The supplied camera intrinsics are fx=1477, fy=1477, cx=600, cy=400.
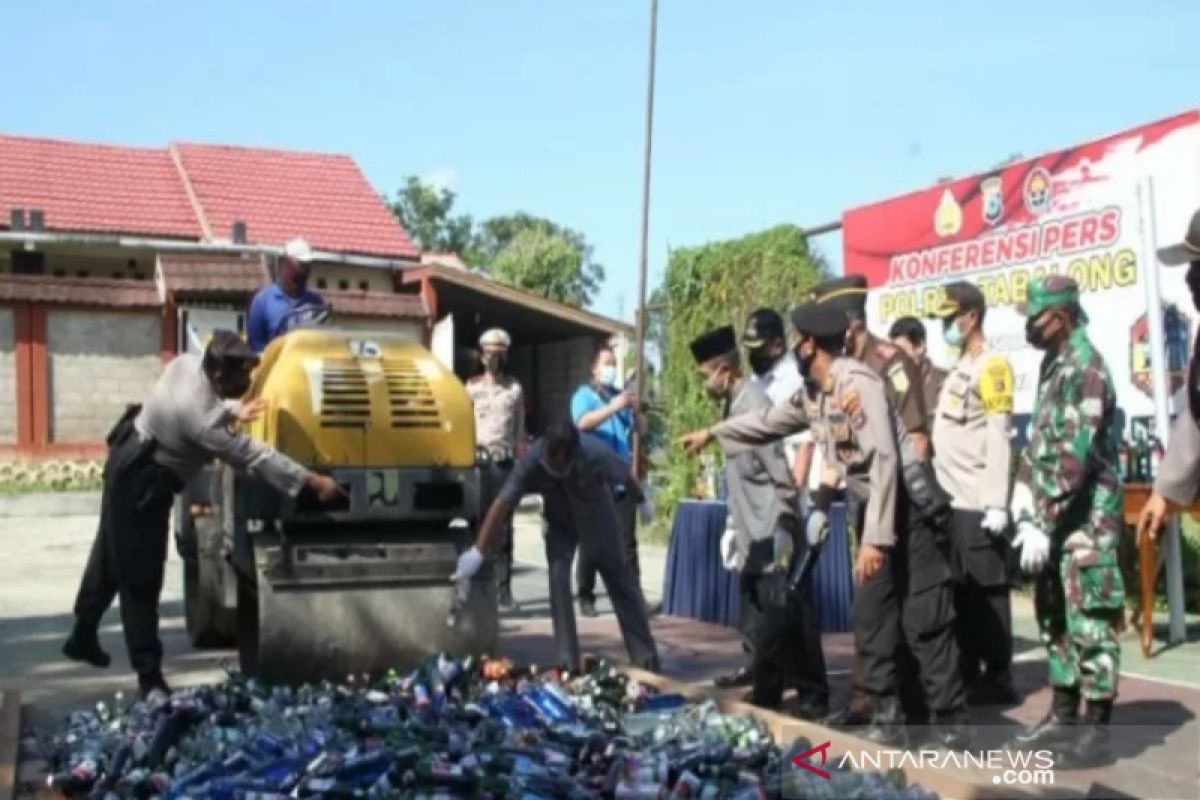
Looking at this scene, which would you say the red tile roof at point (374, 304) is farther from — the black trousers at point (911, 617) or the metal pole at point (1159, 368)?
the black trousers at point (911, 617)

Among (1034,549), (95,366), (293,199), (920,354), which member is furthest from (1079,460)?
(293,199)

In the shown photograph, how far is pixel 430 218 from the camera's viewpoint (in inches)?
2581

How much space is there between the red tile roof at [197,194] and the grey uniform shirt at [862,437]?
18661mm

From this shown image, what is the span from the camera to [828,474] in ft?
21.0

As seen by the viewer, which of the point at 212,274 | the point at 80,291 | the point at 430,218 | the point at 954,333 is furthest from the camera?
the point at 430,218

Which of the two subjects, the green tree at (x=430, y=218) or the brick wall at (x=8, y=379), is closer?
the brick wall at (x=8, y=379)

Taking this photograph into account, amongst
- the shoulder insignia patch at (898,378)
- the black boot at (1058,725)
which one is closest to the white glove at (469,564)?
the shoulder insignia patch at (898,378)

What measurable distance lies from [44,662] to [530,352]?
58.0 ft

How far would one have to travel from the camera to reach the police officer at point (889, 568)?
5703 millimetres

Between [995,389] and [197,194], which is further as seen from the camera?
[197,194]

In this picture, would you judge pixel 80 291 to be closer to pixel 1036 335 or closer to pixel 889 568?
pixel 889 568

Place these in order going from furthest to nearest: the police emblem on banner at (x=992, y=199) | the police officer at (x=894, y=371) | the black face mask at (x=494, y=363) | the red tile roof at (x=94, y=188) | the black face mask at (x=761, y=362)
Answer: the red tile roof at (x=94, y=188) → the police emblem on banner at (x=992, y=199) → the black face mask at (x=494, y=363) → the black face mask at (x=761, y=362) → the police officer at (x=894, y=371)

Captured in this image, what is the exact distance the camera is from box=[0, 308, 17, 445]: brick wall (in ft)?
69.3

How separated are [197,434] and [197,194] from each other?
1923 centimetres
